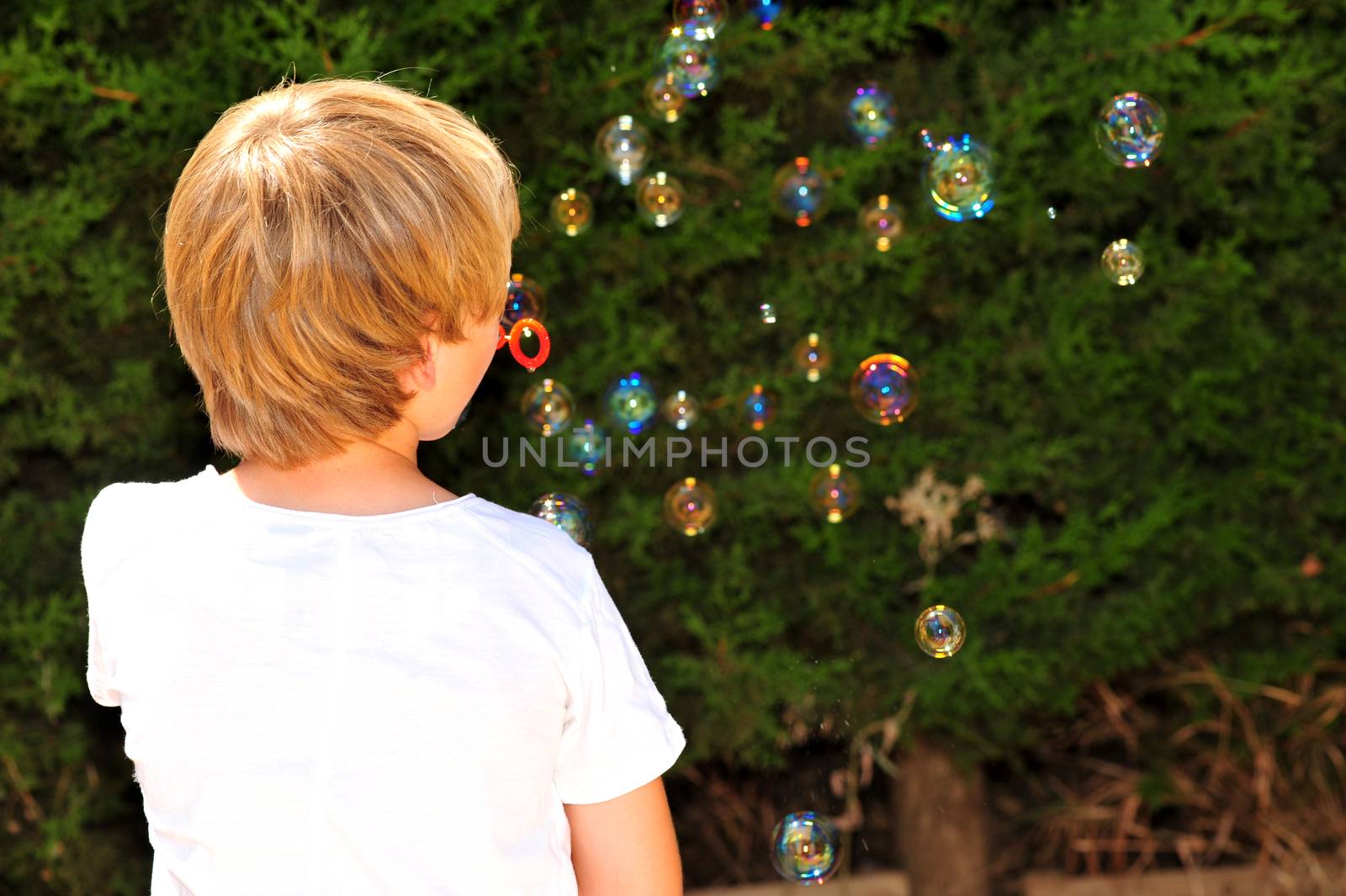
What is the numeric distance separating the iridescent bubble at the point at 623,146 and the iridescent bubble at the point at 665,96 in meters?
0.07

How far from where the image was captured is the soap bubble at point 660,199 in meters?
2.92

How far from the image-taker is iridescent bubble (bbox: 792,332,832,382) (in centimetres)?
308

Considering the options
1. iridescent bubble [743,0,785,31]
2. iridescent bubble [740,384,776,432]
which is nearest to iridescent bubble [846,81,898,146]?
iridescent bubble [743,0,785,31]

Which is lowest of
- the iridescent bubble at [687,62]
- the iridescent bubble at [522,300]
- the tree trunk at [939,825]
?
the tree trunk at [939,825]

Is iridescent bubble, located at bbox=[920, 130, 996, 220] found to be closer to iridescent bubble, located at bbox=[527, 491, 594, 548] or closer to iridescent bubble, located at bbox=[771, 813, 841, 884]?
iridescent bubble, located at bbox=[527, 491, 594, 548]

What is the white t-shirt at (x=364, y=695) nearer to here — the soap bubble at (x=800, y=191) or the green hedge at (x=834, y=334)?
the green hedge at (x=834, y=334)

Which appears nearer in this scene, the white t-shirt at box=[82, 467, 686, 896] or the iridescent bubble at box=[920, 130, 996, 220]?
the white t-shirt at box=[82, 467, 686, 896]

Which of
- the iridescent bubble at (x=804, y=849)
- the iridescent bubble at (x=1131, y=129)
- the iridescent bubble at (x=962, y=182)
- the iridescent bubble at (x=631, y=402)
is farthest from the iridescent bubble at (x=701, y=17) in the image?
the iridescent bubble at (x=804, y=849)

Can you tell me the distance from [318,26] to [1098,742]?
275 cm

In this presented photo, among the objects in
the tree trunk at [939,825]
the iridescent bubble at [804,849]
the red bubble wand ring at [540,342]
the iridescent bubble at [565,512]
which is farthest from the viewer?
the tree trunk at [939,825]

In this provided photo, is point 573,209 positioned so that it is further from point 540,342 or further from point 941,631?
point 941,631

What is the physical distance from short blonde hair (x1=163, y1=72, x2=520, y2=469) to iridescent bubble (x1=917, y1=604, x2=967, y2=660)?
1.68 metres

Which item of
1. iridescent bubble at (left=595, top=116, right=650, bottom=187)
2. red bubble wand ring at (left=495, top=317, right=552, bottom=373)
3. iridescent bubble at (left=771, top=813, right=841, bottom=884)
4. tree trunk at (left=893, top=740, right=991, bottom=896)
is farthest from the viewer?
tree trunk at (left=893, top=740, right=991, bottom=896)

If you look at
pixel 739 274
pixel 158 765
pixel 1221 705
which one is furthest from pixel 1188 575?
pixel 158 765
